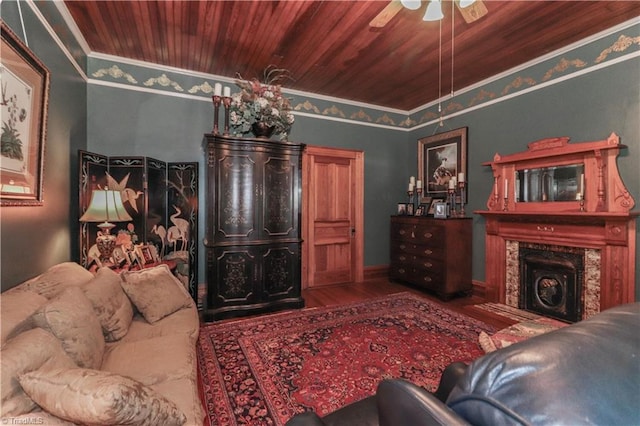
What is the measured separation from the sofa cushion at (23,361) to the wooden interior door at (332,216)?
3.33 m

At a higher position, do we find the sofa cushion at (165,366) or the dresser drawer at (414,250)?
the dresser drawer at (414,250)

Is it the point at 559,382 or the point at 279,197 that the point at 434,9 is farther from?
the point at 279,197

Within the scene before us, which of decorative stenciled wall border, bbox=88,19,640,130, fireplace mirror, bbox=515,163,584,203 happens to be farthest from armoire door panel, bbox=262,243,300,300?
fireplace mirror, bbox=515,163,584,203

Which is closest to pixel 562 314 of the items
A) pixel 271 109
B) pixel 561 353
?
pixel 561 353

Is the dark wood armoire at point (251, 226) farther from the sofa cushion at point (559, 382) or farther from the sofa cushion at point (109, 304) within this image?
the sofa cushion at point (559, 382)

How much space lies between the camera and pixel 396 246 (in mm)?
4625

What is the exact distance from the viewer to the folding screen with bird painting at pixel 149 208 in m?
2.78

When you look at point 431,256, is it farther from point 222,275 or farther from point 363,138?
point 222,275

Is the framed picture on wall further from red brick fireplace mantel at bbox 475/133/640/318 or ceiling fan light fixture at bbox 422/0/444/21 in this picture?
red brick fireplace mantel at bbox 475/133/640/318

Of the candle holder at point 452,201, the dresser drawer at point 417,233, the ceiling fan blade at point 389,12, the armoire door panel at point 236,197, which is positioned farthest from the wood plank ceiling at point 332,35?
the dresser drawer at point 417,233

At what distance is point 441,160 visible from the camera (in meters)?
4.53

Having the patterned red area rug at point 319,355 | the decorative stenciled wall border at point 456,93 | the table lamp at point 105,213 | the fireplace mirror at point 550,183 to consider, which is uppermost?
the decorative stenciled wall border at point 456,93

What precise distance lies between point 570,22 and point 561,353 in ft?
11.5

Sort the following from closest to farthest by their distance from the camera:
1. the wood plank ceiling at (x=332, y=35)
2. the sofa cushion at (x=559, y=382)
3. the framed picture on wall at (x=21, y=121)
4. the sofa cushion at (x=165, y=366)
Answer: the sofa cushion at (x=559, y=382), the sofa cushion at (x=165, y=366), the framed picture on wall at (x=21, y=121), the wood plank ceiling at (x=332, y=35)
